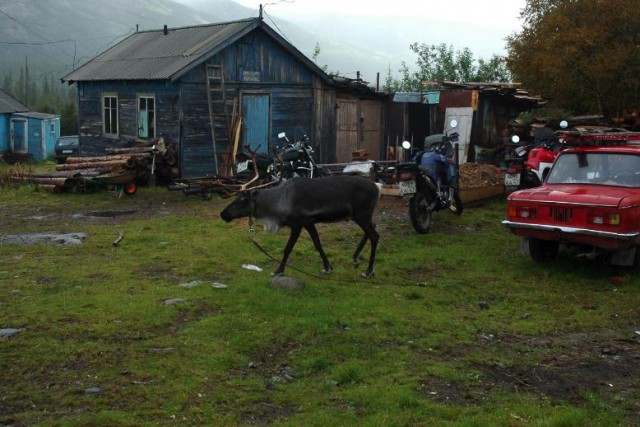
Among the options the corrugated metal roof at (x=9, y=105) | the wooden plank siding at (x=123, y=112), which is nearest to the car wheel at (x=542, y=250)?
the wooden plank siding at (x=123, y=112)

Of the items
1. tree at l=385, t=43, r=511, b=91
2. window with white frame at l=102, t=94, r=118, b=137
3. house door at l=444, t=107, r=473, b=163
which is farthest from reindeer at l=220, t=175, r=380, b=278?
tree at l=385, t=43, r=511, b=91

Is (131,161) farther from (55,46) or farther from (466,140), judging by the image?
(55,46)

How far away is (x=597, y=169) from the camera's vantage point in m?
11.2

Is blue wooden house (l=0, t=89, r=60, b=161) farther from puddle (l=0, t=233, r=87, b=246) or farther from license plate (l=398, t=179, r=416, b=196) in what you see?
license plate (l=398, t=179, r=416, b=196)

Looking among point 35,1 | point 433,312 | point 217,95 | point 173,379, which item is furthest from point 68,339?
point 35,1

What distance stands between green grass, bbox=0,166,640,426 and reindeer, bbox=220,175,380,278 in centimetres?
77

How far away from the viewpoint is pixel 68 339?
7.38 metres

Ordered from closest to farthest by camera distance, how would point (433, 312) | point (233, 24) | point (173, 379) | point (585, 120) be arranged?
point (173, 379)
point (433, 312)
point (585, 120)
point (233, 24)

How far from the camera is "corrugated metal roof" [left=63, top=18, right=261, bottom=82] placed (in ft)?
65.9

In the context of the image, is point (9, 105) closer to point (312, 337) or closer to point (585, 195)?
→ point (585, 195)

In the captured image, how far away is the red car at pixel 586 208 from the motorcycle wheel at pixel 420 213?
2444mm

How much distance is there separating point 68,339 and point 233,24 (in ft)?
53.1

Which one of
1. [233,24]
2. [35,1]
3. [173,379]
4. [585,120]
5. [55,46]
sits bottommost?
[173,379]

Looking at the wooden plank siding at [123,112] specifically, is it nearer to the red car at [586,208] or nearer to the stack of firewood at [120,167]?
the stack of firewood at [120,167]
